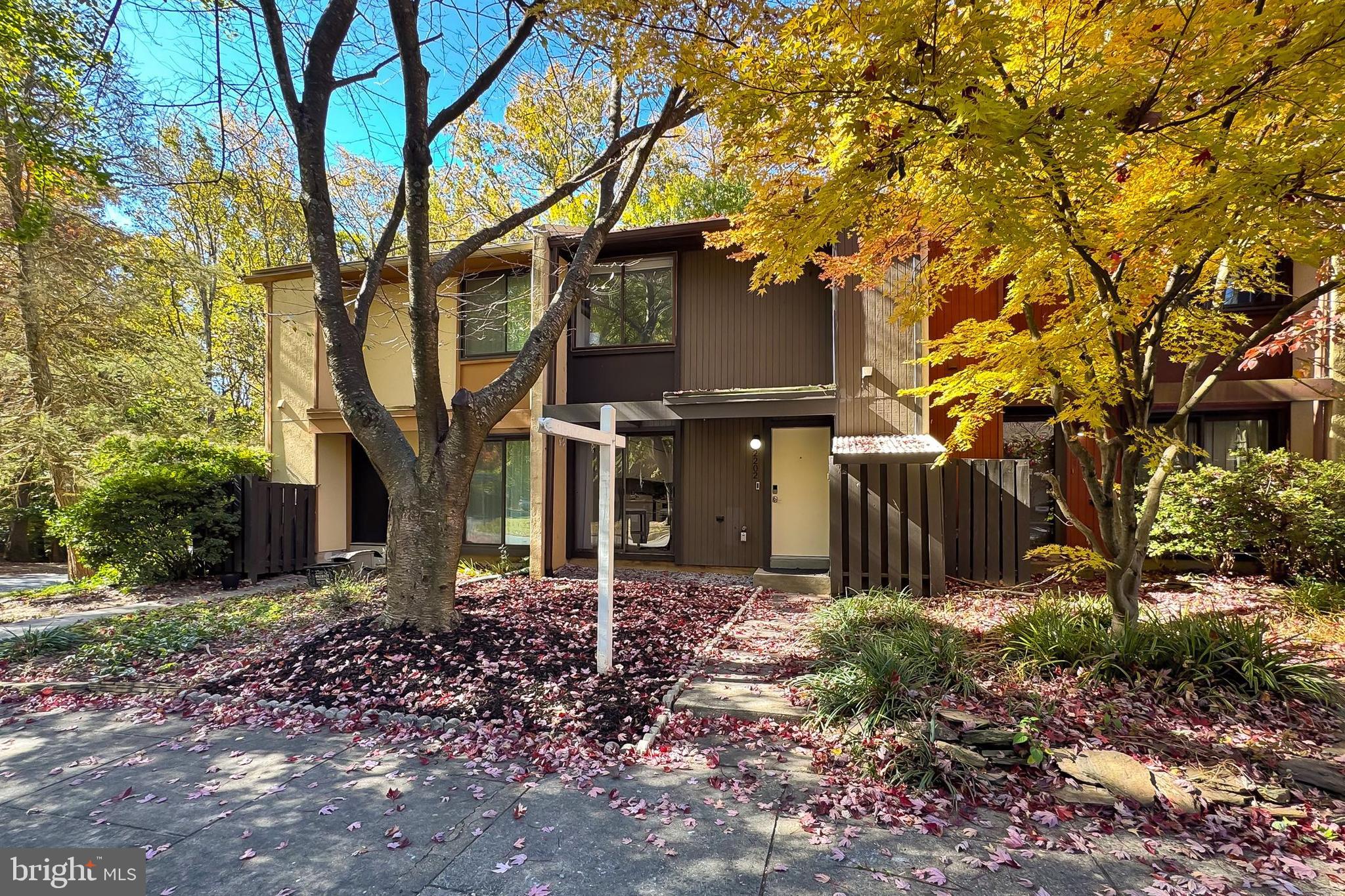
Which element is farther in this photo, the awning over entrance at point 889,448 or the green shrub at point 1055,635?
the awning over entrance at point 889,448

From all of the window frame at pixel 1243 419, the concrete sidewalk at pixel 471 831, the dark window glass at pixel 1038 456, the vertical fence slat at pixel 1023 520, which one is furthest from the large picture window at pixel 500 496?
the window frame at pixel 1243 419

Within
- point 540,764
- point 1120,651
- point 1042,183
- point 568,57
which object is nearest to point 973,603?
point 1120,651

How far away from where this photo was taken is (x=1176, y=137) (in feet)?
12.0

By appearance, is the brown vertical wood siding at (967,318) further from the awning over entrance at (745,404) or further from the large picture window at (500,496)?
the large picture window at (500,496)

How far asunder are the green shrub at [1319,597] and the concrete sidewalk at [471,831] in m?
4.93

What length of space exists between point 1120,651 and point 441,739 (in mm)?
4591

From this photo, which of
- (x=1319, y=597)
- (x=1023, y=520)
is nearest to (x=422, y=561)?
(x=1023, y=520)

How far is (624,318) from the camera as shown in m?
10.5

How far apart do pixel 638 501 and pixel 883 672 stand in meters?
6.87

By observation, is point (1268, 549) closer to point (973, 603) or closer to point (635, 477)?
point (973, 603)

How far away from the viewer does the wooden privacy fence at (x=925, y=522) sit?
7.28 meters

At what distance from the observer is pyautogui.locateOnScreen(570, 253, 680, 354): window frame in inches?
399

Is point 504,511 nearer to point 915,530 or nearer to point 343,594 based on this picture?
point 343,594

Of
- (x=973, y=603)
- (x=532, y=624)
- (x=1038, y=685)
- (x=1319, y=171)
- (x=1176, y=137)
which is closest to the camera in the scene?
(x=1319, y=171)
